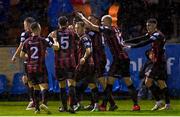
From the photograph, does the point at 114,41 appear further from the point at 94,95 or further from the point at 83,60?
the point at 94,95

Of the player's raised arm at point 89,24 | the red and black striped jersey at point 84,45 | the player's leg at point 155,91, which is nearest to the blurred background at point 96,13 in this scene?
the player's leg at point 155,91

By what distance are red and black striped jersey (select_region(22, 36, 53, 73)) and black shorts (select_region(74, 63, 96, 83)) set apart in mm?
1227

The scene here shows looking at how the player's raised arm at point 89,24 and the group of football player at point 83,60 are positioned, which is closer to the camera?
the group of football player at point 83,60

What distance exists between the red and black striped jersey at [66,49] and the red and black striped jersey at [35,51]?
0.30 m

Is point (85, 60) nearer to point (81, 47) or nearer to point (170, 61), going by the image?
point (81, 47)

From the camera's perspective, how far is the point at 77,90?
58.5 ft

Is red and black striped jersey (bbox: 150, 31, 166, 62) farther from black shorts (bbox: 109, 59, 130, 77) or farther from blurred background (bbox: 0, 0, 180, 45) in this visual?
blurred background (bbox: 0, 0, 180, 45)

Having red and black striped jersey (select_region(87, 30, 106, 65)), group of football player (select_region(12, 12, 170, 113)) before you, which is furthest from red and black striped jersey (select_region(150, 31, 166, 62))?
red and black striped jersey (select_region(87, 30, 106, 65))

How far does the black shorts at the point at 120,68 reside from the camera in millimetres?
16938

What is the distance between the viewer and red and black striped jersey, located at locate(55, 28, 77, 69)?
631 inches

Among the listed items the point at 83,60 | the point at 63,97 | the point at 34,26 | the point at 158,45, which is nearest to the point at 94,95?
the point at 63,97

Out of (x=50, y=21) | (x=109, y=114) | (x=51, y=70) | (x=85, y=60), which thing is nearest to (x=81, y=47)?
(x=85, y=60)

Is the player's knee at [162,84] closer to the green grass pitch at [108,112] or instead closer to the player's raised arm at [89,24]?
the green grass pitch at [108,112]

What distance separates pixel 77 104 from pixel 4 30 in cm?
748
